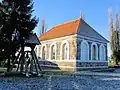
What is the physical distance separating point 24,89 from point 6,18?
7.71 m

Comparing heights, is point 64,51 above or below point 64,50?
below

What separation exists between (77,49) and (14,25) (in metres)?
10.3

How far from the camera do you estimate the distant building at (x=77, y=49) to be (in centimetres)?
2455

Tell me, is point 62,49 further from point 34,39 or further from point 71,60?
point 34,39

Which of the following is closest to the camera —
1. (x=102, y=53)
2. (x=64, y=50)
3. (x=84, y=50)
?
(x=84, y=50)

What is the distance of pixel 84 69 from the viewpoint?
25.1 metres

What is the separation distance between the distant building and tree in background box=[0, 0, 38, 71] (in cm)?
904

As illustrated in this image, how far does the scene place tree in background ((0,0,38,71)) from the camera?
51.3ft

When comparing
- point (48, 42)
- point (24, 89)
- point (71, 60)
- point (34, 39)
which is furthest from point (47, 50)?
point (24, 89)

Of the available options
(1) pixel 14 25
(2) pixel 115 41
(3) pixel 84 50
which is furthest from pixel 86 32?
(2) pixel 115 41

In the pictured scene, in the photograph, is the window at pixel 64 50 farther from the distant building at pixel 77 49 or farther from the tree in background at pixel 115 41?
the tree in background at pixel 115 41

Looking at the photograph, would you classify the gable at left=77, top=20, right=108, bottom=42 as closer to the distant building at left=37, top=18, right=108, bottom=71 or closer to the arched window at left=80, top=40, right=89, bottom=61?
the distant building at left=37, top=18, right=108, bottom=71

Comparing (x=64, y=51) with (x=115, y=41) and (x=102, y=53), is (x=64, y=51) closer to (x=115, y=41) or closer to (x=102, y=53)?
(x=102, y=53)

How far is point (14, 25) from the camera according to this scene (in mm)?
16047
